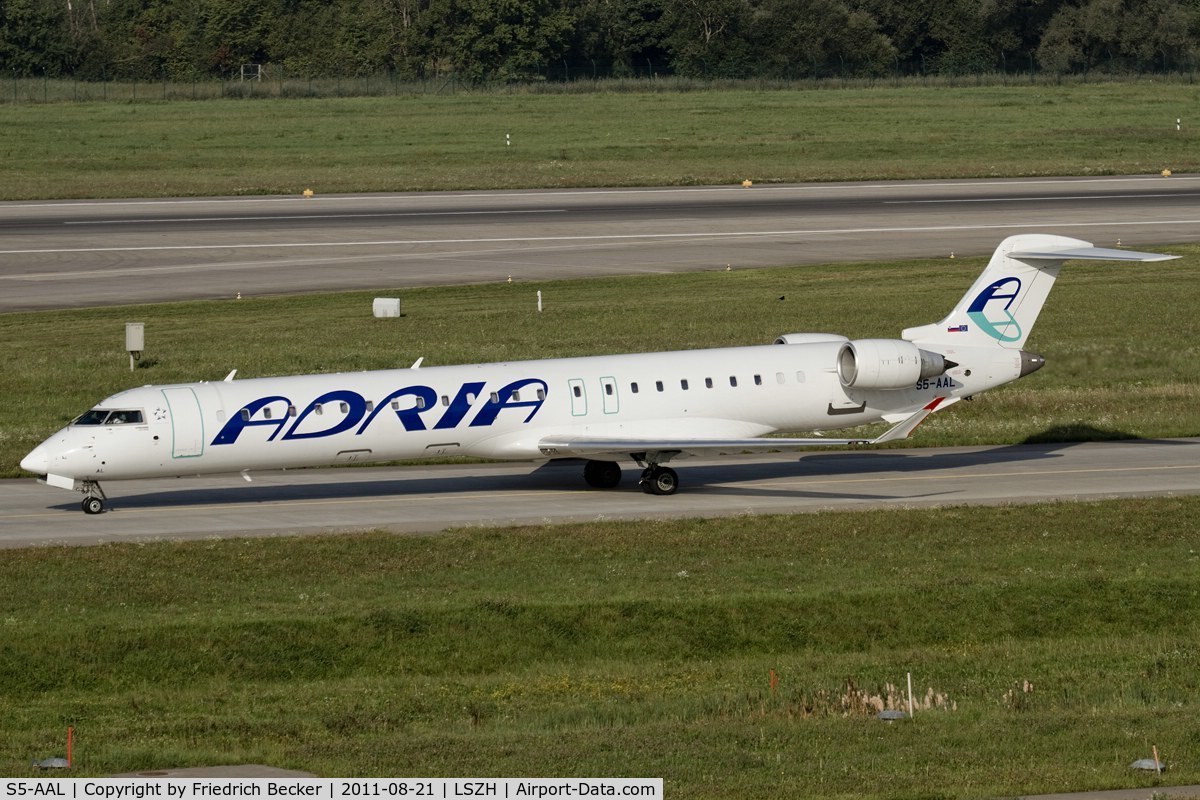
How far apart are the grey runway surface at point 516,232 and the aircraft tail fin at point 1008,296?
974 inches

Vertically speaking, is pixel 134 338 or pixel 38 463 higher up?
pixel 134 338

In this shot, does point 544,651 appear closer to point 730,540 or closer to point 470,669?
point 470,669

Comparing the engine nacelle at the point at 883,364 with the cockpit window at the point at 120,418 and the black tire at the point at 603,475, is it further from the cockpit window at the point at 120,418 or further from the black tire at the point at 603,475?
the cockpit window at the point at 120,418

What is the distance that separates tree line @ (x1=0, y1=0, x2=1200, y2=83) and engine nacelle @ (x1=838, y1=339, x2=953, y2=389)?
3811 inches

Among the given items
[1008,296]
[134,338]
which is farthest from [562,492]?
[134,338]

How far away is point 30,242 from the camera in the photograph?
222 ft

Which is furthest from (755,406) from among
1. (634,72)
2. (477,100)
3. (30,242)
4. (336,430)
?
(634,72)

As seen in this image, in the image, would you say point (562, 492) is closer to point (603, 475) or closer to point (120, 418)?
point (603, 475)

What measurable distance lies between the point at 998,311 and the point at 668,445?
8906mm

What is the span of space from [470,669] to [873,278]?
38.3 meters

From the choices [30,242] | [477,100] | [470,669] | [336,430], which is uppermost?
[477,100]

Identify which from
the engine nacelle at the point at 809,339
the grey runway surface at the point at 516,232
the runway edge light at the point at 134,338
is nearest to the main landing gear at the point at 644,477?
the engine nacelle at the point at 809,339

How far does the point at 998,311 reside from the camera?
37.9 meters

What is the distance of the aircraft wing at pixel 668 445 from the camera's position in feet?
112
